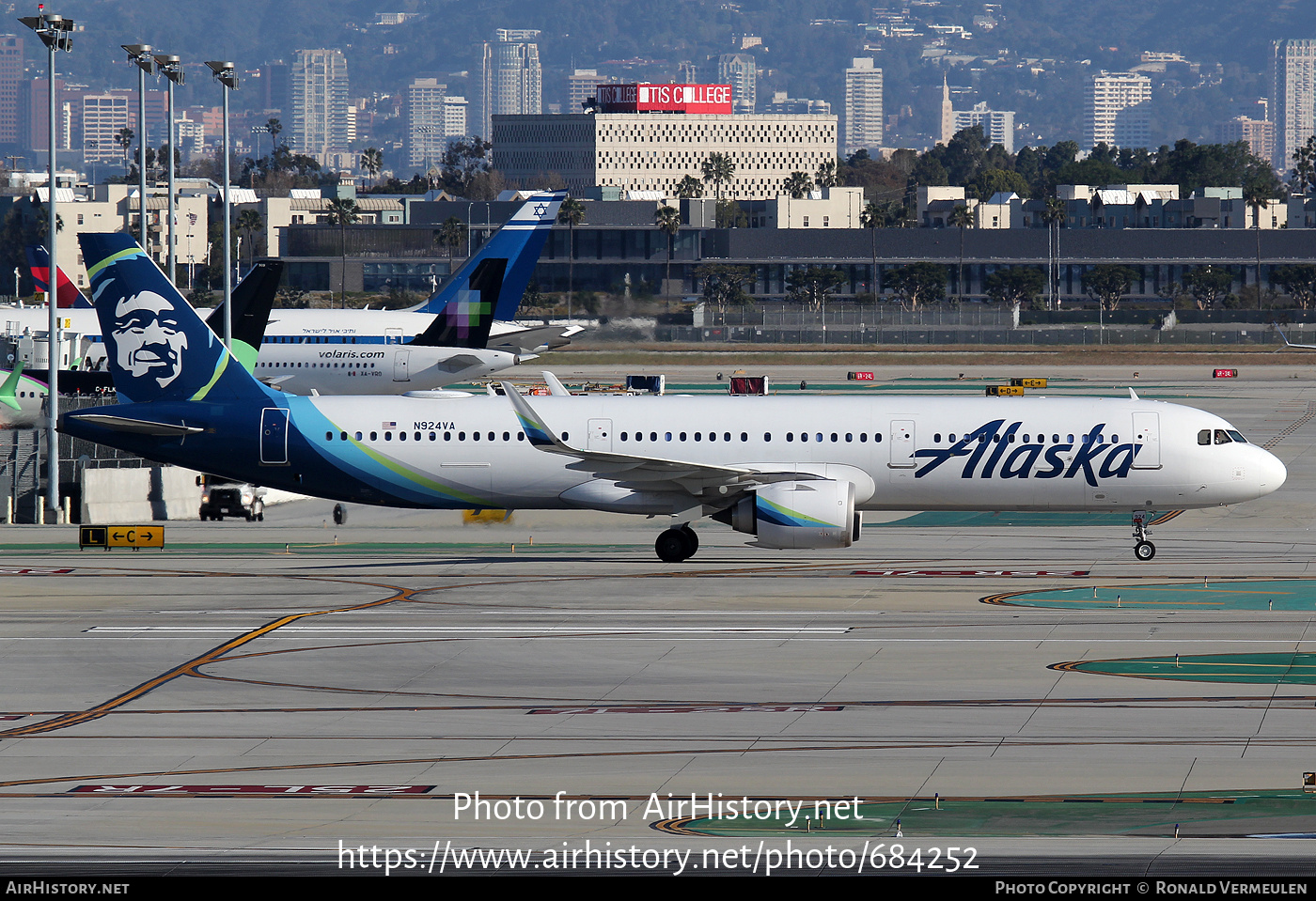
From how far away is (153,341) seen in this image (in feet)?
133

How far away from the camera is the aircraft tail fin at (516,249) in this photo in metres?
63.4

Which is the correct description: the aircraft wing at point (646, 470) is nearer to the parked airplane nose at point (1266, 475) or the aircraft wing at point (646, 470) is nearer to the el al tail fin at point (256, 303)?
the parked airplane nose at point (1266, 475)

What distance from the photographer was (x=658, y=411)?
40594 millimetres

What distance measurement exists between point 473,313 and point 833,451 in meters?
31.1

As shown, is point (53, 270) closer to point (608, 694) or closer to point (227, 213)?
point (227, 213)

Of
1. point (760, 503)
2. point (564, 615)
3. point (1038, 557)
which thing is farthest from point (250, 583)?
point (1038, 557)

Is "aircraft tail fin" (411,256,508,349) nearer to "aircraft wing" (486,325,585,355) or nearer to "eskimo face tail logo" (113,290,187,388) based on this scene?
"aircraft wing" (486,325,585,355)

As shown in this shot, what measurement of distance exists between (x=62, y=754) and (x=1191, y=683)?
16.9 meters

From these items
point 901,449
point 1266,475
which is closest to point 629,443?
point 901,449

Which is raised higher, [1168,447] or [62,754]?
[1168,447]

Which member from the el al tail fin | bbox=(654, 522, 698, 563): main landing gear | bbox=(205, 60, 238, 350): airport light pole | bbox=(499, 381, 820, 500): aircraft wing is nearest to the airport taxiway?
bbox=(654, 522, 698, 563): main landing gear

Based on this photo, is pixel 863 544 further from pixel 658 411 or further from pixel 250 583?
pixel 250 583

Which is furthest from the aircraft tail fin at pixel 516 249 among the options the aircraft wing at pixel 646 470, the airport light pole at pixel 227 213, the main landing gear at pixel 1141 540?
the main landing gear at pixel 1141 540

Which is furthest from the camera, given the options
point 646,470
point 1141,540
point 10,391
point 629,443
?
point 10,391
